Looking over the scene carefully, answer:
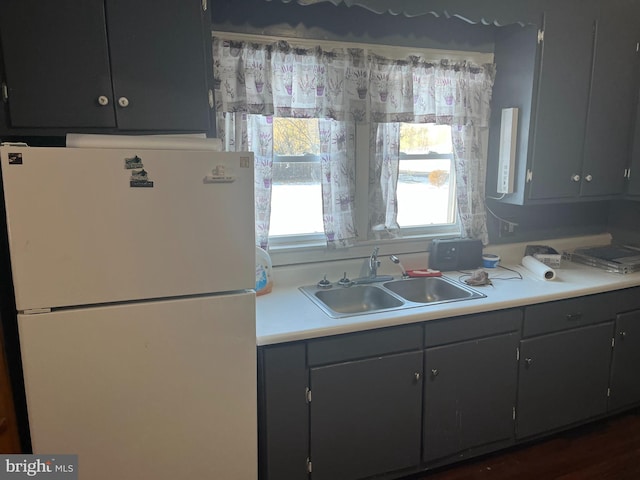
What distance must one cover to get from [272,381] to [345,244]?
0.93 meters

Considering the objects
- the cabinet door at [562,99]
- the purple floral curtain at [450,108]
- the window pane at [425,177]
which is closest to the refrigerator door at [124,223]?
the purple floral curtain at [450,108]

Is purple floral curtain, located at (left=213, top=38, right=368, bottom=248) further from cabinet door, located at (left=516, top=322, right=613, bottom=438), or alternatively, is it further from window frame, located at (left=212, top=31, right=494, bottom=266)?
cabinet door, located at (left=516, top=322, right=613, bottom=438)

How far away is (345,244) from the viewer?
2551mm

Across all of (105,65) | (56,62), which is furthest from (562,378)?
(56,62)

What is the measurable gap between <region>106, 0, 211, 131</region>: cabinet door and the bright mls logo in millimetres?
1116

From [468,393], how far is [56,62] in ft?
6.90

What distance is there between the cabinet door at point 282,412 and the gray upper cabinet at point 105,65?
92 centimetres

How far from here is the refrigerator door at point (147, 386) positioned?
1.49 meters

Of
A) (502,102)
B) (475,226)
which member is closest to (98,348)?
(475,226)

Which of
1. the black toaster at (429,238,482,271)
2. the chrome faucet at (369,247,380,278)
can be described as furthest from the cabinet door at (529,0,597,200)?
the chrome faucet at (369,247,380,278)

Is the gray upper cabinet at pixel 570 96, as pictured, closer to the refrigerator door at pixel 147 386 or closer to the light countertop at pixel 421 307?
the light countertop at pixel 421 307

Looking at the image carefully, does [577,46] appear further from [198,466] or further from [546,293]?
[198,466]

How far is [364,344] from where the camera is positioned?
6.49ft

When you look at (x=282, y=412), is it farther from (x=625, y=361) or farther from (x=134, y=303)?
(x=625, y=361)
